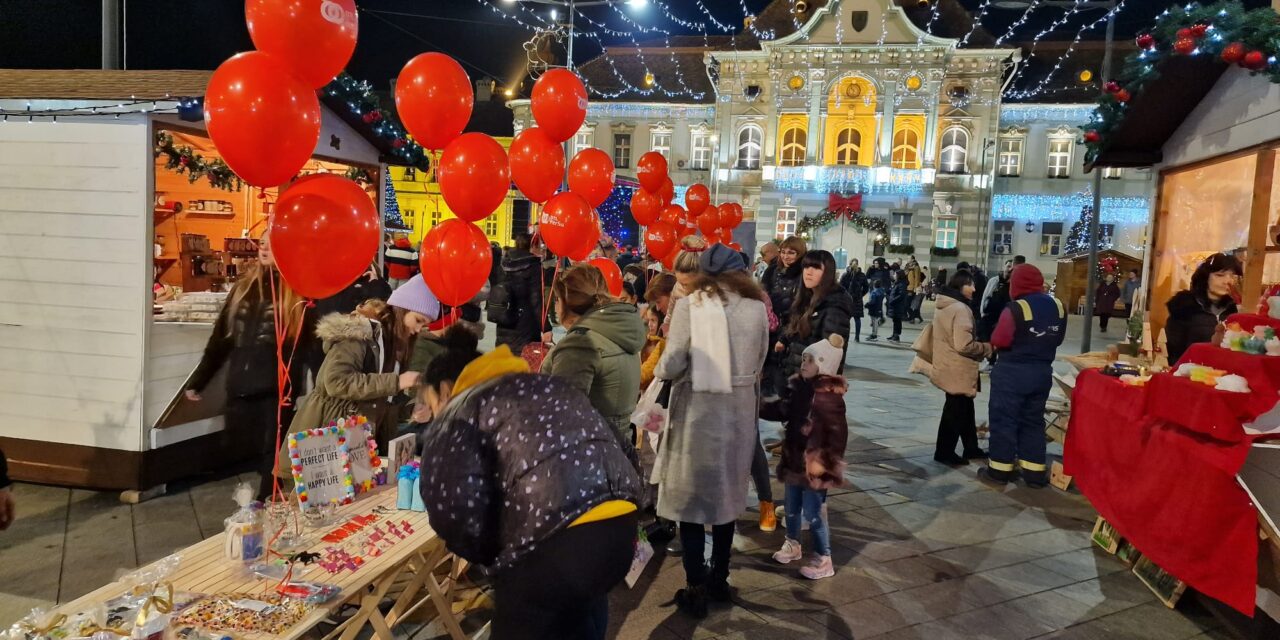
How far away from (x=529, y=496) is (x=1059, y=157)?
108 ft

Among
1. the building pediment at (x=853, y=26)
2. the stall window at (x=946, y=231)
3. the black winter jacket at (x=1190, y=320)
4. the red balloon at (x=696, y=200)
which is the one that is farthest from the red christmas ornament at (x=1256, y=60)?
the stall window at (x=946, y=231)

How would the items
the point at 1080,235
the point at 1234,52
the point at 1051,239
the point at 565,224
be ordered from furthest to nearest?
the point at 1051,239, the point at 1080,235, the point at 565,224, the point at 1234,52

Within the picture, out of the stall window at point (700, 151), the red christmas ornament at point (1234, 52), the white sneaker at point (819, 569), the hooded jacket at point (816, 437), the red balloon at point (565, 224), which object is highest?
the stall window at point (700, 151)

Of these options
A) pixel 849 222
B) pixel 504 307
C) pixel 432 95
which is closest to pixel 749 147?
pixel 849 222

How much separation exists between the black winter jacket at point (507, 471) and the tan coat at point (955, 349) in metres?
5.12

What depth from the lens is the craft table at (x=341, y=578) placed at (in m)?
2.29

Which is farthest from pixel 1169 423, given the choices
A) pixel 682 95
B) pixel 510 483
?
pixel 682 95

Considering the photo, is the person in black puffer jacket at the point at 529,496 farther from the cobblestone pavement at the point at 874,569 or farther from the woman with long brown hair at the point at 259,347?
the woman with long brown hair at the point at 259,347

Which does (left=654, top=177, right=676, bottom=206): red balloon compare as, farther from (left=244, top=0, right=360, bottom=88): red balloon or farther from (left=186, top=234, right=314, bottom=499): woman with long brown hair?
(left=244, top=0, right=360, bottom=88): red balloon

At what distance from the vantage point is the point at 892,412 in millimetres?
8711

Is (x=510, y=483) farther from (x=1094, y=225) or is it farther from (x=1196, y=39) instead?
(x=1094, y=225)

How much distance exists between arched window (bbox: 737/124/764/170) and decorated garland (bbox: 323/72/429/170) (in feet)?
79.8

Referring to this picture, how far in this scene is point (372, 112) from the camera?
261 inches

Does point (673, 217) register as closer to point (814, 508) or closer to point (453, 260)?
point (453, 260)
